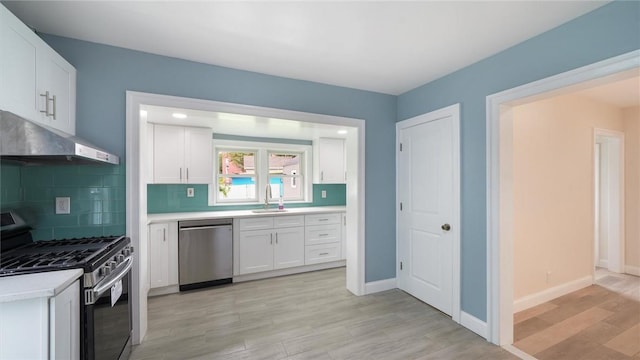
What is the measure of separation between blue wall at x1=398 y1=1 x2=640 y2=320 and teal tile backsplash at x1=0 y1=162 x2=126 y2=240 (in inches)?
120

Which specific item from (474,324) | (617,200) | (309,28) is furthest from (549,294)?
(309,28)

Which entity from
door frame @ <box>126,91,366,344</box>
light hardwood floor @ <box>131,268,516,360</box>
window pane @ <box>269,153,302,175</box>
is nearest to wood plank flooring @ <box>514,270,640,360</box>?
light hardwood floor @ <box>131,268,516,360</box>

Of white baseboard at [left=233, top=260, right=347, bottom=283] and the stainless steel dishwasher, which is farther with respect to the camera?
white baseboard at [left=233, top=260, right=347, bottom=283]

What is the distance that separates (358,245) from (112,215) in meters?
2.43

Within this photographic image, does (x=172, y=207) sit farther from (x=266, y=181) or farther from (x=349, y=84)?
(x=349, y=84)

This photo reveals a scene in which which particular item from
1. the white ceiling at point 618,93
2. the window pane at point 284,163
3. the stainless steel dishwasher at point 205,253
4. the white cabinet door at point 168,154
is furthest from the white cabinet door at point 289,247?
the white ceiling at point 618,93

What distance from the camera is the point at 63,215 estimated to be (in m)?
1.98

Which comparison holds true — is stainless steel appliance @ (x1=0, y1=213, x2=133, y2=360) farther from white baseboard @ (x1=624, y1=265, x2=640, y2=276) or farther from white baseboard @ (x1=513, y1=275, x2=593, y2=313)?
white baseboard @ (x1=624, y1=265, x2=640, y2=276)

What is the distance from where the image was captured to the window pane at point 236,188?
4.32m

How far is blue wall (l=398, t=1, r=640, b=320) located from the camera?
159 cm

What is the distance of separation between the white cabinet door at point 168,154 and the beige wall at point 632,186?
6.46 metres

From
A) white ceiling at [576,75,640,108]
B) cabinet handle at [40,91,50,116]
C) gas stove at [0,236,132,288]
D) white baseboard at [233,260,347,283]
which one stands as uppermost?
white ceiling at [576,75,640,108]

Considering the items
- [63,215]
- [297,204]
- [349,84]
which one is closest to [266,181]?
[297,204]

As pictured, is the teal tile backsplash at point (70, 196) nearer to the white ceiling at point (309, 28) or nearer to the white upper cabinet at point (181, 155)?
the white ceiling at point (309, 28)
